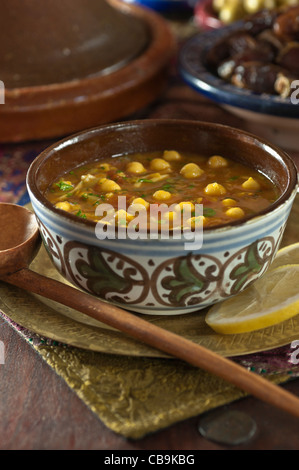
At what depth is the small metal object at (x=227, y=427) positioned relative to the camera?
1.22 meters

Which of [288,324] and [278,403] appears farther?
[288,324]

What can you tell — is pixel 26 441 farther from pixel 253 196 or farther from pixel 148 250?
pixel 253 196

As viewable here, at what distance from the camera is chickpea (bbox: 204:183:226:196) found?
5.16 ft

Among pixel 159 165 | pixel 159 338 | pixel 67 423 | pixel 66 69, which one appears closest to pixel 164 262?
pixel 159 338

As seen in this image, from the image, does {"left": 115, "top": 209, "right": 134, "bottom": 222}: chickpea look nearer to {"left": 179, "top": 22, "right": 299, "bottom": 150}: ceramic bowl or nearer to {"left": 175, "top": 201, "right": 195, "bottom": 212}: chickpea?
{"left": 175, "top": 201, "right": 195, "bottom": 212}: chickpea

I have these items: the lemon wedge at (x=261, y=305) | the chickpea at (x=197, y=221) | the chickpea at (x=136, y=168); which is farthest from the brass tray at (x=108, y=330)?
the chickpea at (x=136, y=168)

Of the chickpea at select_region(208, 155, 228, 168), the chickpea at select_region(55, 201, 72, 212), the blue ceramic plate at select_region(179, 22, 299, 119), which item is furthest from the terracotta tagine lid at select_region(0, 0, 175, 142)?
the chickpea at select_region(55, 201, 72, 212)

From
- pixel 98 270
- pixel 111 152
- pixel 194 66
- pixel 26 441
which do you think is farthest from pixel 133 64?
pixel 26 441

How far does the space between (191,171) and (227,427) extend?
27.8 inches

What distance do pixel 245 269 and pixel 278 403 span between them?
330 millimetres

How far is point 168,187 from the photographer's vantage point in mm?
1630

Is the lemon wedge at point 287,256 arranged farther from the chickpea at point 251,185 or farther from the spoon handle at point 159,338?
the spoon handle at point 159,338

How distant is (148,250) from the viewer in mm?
1299

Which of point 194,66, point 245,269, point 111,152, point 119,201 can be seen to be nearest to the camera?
point 245,269
